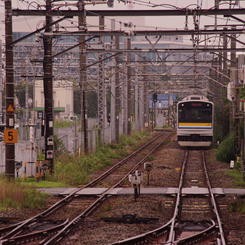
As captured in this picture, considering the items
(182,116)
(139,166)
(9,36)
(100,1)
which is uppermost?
(100,1)

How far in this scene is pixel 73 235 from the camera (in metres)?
8.85

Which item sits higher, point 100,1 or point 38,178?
point 100,1

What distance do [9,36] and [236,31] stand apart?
26.3 ft

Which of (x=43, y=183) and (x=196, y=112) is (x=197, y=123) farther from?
(x=43, y=183)

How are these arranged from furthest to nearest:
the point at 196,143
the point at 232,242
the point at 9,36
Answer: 1. the point at 196,143
2. the point at 9,36
3. the point at 232,242

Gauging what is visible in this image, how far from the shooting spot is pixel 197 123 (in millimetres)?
25766

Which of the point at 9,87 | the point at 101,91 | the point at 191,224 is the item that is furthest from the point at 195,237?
the point at 101,91

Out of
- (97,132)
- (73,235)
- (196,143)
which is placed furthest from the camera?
(97,132)

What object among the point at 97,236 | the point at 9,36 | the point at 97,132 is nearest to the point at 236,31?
the point at 9,36

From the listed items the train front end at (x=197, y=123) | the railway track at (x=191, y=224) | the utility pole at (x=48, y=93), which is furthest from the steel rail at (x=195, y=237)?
the train front end at (x=197, y=123)

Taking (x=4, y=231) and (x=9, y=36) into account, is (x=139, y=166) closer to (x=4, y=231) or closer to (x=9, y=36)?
(x=9, y=36)

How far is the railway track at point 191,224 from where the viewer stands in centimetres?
835

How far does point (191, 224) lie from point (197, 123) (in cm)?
1631

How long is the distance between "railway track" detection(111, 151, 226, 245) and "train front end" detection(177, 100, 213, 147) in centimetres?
1147
